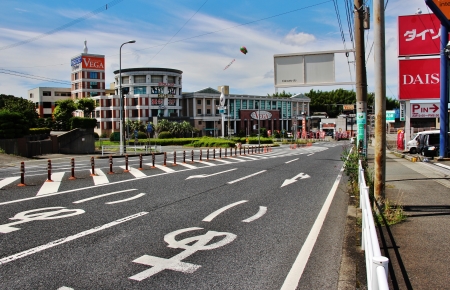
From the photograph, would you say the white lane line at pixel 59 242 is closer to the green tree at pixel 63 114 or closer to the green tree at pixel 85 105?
the green tree at pixel 63 114

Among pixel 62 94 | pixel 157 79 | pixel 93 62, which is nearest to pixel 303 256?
pixel 157 79

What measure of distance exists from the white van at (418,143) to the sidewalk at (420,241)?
16509 mm

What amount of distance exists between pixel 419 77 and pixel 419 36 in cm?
265

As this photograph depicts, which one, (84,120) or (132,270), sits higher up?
(84,120)

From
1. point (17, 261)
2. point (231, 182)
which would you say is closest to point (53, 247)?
point (17, 261)

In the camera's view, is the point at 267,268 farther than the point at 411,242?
No

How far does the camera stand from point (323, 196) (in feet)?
39.4

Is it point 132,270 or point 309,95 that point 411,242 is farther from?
point 309,95

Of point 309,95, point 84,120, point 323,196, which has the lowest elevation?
point 323,196

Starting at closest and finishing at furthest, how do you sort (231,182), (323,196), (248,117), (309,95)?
(323,196) → (231,182) → (248,117) → (309,95)

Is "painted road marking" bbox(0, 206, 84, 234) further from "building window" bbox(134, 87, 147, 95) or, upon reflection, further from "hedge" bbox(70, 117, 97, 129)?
"building window" bbox(134, 87, 147, 95)

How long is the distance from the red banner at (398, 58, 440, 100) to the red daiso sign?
87.4 metres

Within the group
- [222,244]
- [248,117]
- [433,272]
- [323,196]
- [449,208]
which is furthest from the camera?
[248,117]

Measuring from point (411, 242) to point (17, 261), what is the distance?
19.9 feet
